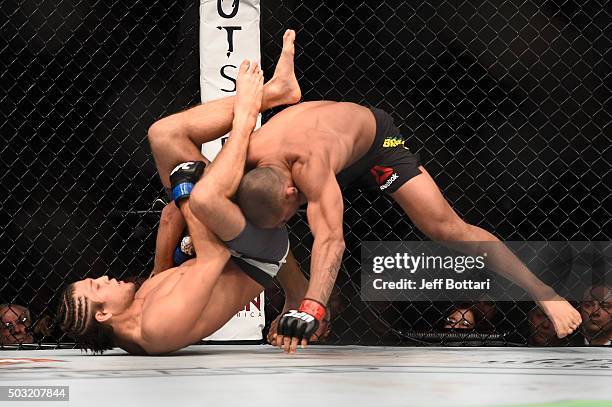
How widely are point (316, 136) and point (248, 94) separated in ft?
0.83

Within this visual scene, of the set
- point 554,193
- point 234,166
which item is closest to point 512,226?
point 554,193

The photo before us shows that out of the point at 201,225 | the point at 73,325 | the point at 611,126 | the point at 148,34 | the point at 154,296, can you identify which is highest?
the point at 611,126

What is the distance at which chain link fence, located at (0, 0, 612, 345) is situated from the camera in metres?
3.22

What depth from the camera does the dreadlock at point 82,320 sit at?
7.45 feet

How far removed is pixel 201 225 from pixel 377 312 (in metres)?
1.06

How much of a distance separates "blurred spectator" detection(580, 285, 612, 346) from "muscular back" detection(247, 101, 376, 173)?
983 millimetres

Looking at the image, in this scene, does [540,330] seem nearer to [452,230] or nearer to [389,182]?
[452,230]

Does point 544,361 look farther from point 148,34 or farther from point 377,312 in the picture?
point 148,34

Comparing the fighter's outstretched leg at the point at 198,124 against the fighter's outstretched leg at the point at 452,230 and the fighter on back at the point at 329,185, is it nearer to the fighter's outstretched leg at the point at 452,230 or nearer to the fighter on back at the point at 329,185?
the fighter on back at the point at 329,185

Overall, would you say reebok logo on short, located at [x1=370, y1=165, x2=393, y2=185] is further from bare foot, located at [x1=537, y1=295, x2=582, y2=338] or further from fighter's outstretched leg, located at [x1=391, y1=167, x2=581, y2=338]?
bare foot, located at [x1=537, y1=295, x2=582, y2=338]

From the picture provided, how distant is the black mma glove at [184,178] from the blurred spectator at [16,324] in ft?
3.27

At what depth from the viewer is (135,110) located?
3420 millimetres

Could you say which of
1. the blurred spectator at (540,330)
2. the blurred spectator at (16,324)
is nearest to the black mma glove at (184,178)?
the blurred spectator at (16,324)

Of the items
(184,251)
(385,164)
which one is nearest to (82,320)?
(184,251)
